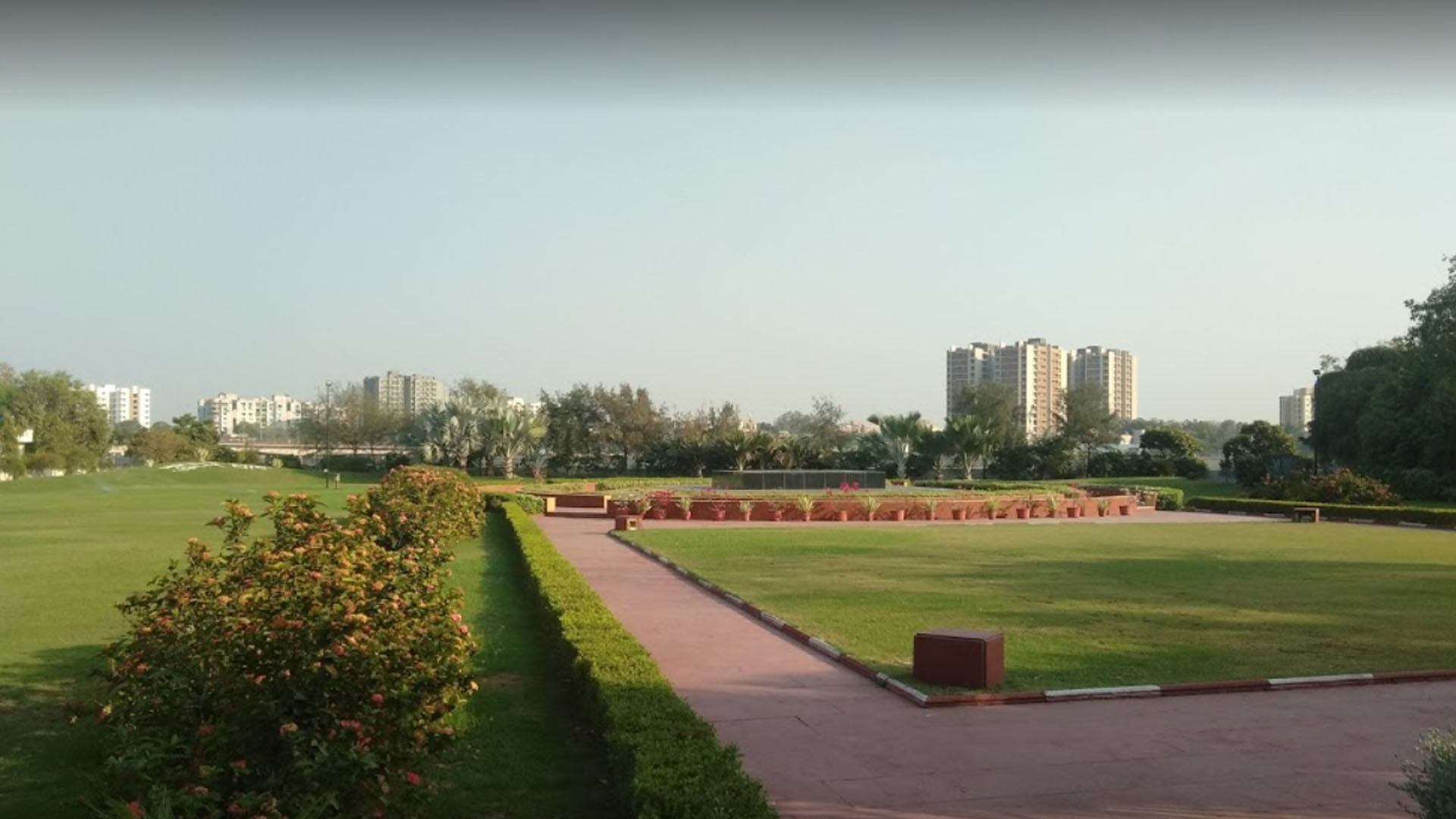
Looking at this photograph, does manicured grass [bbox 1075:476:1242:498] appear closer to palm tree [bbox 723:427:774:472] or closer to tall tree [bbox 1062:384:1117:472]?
tall tree [bbox 1062:384:1117:472]

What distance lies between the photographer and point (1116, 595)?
12.1 meters

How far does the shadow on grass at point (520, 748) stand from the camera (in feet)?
16.7

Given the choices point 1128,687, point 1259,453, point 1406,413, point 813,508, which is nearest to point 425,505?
point 813,508

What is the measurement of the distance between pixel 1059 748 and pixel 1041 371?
358ft

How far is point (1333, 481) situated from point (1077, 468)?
64.9 feet

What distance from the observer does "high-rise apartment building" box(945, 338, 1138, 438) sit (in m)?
107

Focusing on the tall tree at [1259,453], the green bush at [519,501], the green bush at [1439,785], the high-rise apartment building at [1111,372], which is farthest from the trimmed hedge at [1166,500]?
the high-rise apartment building at [1111,372]

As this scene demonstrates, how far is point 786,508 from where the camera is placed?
26.2m

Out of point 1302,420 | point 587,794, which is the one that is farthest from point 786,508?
point 1302,420

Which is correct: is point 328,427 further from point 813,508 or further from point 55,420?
point 813,508

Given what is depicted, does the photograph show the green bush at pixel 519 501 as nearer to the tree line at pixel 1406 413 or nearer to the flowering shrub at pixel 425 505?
the flowering shrub at pixel 425 505

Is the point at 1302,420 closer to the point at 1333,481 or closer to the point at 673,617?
the point at 1333,481

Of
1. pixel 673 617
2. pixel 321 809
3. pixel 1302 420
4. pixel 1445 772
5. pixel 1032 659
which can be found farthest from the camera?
pixel 1302 420

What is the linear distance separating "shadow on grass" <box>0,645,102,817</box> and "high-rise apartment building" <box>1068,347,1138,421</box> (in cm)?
12145
